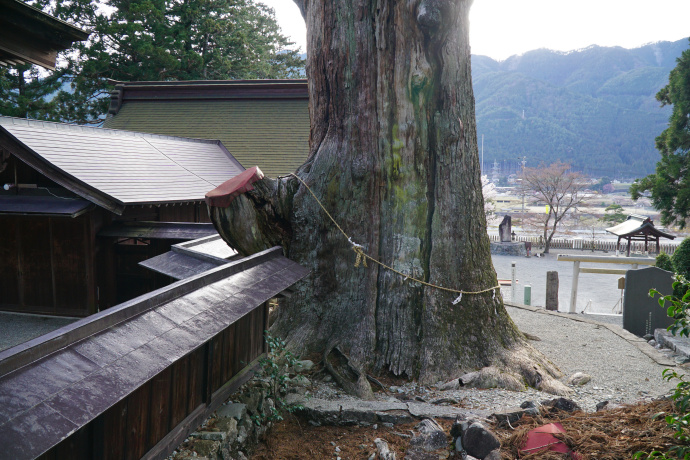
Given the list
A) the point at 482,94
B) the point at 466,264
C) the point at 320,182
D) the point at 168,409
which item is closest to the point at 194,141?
the point at 320,182

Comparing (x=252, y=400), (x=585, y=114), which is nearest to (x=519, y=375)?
(x=252, y=400)

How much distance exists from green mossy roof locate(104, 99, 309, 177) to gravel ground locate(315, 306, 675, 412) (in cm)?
1016

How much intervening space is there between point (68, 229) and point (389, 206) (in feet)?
19.8

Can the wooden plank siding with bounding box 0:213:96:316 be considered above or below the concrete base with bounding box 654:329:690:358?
above

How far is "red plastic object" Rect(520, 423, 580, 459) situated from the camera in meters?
3.33

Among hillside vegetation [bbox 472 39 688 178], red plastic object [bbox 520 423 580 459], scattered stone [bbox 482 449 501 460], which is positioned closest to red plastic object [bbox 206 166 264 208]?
scattered stone [bbox 482 449 501 460]

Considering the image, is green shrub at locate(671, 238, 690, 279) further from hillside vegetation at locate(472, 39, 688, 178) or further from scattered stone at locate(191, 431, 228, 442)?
hillside vegetation at locate(472, 39, 688, 178)

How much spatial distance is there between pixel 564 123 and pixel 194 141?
421 feet

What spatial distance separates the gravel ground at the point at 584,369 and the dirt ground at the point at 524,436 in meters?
0.52

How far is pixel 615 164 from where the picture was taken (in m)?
107

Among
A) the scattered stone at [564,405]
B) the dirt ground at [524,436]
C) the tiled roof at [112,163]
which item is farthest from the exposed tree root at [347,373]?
the tiled roof at [112,163]

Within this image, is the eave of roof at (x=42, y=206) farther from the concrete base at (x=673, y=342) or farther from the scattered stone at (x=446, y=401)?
the concrete base at (x=673, y=342)

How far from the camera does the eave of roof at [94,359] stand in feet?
5.53

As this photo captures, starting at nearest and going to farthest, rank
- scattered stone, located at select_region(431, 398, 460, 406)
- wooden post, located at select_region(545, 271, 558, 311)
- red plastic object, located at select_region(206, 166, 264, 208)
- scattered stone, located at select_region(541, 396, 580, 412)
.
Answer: scattered stone, located at select_region(541, 396, 580, 412) → scattered stone, located at select_region(431, 398, 460, 406) → red plastic object, located at select_region(206, 166, 264, 208) → wooden post, located at select_region(545, 271, 558, 311)
